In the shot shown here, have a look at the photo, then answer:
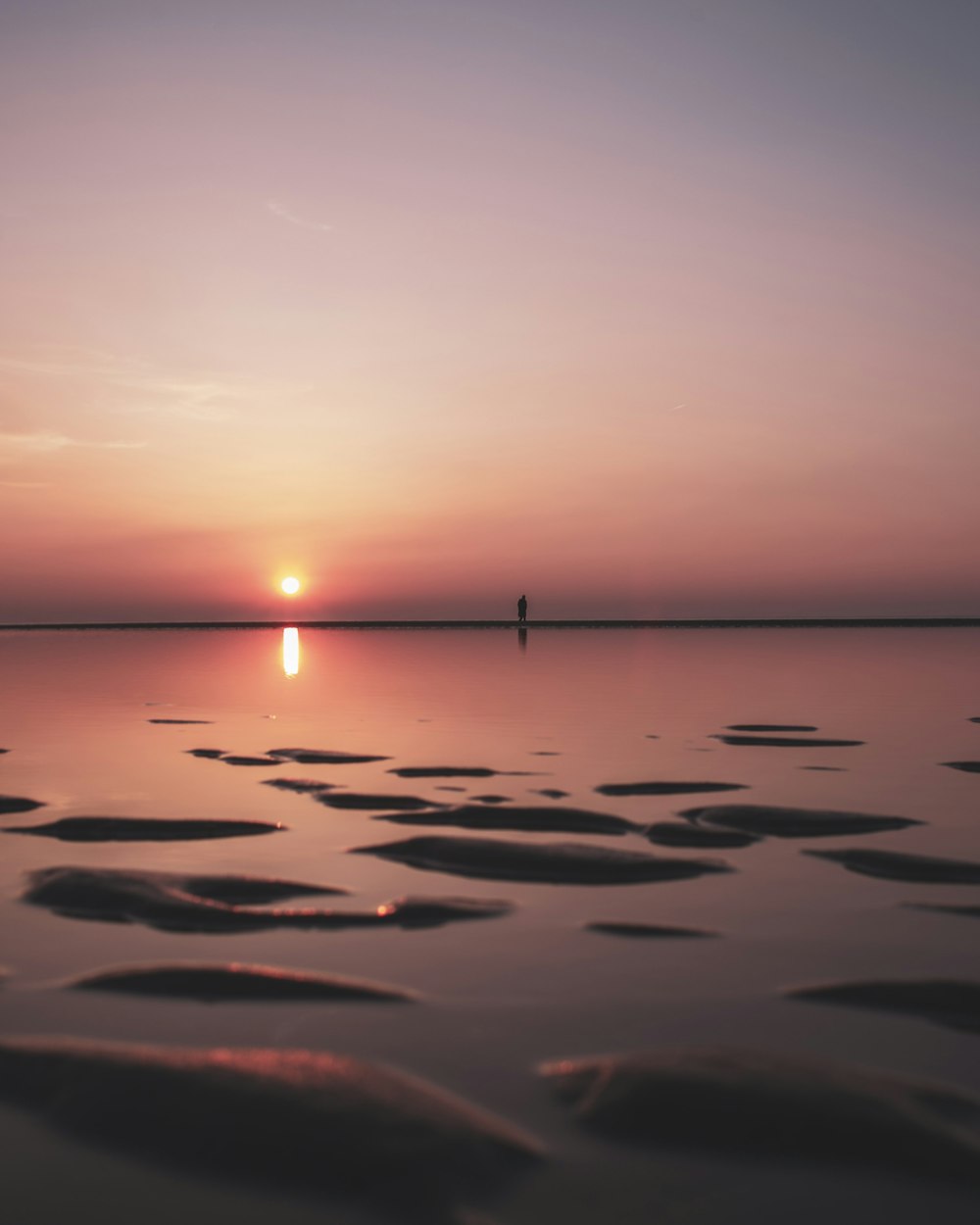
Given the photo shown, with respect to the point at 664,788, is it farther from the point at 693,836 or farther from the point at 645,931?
the point at 645,931

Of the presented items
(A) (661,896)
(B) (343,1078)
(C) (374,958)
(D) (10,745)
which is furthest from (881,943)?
(D) (10,745)

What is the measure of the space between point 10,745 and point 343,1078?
15086mm

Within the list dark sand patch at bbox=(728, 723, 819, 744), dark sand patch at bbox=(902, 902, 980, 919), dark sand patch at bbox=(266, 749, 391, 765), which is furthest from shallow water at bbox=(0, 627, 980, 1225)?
dark sand patch at bbox=(728, 723, 819, 744)

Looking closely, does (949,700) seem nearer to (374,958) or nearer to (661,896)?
(661,896)

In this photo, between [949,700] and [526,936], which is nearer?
[526,936]

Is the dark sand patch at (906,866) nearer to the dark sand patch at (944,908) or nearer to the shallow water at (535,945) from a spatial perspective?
the shallow water at (535,945)

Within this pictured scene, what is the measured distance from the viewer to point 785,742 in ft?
60.4

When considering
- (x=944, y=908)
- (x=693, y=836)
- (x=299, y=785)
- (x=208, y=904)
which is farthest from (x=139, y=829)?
(x=944, y=908)

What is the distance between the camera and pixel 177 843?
10.1 m

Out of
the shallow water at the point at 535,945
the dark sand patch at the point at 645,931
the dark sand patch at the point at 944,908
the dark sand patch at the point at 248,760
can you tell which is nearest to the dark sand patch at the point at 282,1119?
the shallow water at the point at 535,945

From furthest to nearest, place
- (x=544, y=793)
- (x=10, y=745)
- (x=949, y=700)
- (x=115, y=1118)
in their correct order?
(x=949, y=700)
(x=10, y=745)
(x=544, y=793)
(x=115, y=1118)

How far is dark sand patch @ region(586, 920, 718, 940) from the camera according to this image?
7.20 m

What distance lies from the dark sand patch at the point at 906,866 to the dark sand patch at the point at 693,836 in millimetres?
749

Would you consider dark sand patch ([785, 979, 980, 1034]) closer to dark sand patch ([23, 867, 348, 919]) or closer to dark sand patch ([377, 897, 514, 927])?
dark sand patch ([377, 897, 514, 927])
